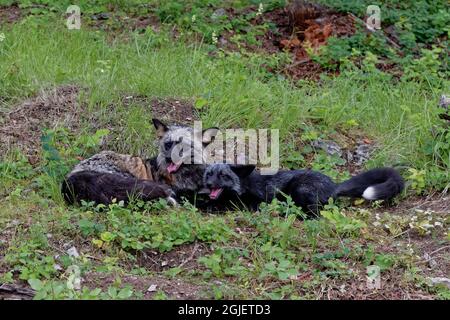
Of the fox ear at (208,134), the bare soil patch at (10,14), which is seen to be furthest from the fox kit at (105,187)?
the bare soil patch at (10,14)

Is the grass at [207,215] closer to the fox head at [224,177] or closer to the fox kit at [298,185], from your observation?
the fox kit at [298,185]

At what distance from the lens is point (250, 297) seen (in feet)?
20.6

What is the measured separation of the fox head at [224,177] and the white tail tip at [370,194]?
114 centimetres

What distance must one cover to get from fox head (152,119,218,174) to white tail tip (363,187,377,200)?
5.67 feet

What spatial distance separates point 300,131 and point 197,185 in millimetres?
1766

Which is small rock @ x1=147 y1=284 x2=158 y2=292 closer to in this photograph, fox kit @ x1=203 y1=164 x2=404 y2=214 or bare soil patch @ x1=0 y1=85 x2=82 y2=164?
fox kit @ x1=203 y1=164 x2=404 y2=214

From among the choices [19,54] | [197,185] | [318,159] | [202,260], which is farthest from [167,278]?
[19,54]

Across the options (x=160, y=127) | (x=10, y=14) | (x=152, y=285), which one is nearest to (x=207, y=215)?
(x=160, y=127)

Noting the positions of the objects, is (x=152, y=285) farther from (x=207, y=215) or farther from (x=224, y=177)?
(x=224, y=177)

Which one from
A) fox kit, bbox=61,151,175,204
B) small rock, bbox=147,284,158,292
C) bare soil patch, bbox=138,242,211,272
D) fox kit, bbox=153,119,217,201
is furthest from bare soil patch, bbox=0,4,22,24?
small rock, bbox=147,284,158,292

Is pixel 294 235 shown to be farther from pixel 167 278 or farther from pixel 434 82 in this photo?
pixel 434 82

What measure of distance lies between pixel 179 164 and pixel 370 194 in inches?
76.8

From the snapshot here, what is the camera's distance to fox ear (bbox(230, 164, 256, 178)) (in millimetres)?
8703

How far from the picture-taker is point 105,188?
27.1ft
